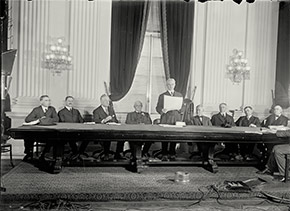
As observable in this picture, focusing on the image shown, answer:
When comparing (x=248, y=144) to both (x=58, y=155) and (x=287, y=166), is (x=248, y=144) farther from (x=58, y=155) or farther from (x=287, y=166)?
(x=58, y=155)

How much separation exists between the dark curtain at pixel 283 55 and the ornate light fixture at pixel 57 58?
4.91 metres

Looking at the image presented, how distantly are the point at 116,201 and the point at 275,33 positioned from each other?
6.49 metres

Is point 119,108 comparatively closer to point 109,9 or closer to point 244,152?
point 109,9

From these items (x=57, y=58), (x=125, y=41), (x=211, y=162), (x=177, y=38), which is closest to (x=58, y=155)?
(x=211, y=162)

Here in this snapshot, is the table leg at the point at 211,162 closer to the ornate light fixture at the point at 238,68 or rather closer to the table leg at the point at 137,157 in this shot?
the table leg at the point at 137,157

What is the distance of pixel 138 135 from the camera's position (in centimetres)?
484

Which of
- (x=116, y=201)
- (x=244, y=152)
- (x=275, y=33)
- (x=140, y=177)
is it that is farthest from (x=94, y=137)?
(x=275, y=33)

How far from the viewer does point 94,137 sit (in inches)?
188

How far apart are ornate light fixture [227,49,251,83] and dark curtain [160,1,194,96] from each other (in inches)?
43.6

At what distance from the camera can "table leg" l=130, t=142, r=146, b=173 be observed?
5.06 m

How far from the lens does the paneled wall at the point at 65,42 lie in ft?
23.4

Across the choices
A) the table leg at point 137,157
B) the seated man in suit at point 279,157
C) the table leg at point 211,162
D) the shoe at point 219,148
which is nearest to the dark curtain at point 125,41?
the shoe at point 219,148

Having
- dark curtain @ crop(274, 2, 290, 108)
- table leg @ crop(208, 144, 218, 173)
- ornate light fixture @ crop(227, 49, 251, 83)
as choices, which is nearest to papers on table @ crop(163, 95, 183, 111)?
table leg @ crop(208, 144, 218, 173)

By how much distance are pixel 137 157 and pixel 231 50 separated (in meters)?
4.36
